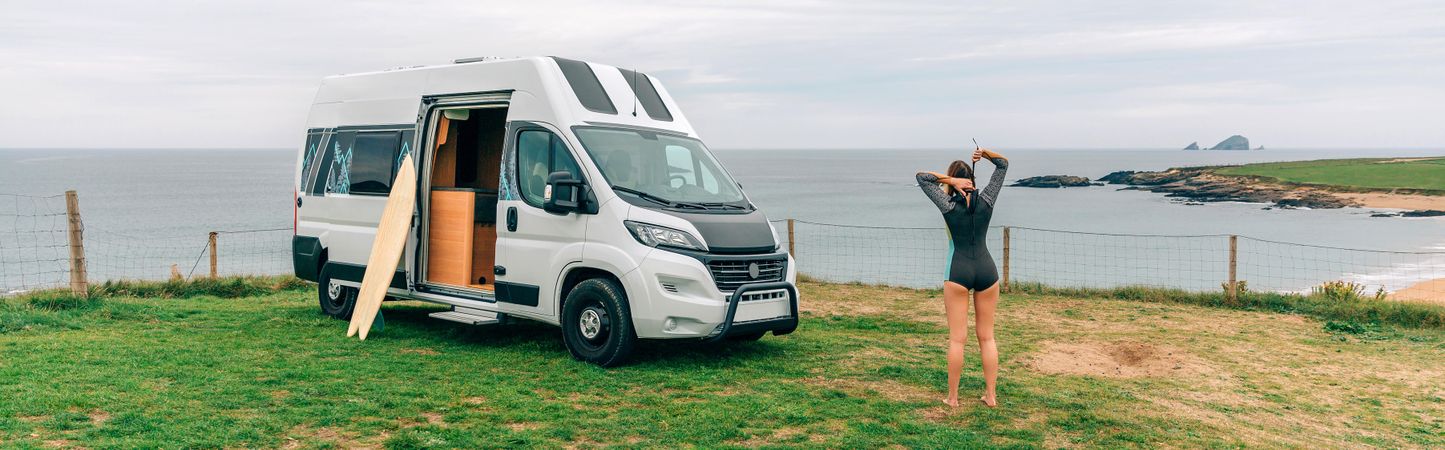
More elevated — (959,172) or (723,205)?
(959,172)

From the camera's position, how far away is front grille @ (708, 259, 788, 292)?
838cm

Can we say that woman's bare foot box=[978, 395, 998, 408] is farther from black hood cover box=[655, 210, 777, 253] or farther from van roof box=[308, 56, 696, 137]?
van roof box=[308, 56, 696, 137]

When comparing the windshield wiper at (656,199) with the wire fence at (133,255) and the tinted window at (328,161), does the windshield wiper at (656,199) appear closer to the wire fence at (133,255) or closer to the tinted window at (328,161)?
the tinted window at (328,161)

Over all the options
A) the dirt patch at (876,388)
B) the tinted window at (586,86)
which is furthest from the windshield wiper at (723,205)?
the dirt patch at (876,388)

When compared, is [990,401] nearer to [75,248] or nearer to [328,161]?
[328,161]

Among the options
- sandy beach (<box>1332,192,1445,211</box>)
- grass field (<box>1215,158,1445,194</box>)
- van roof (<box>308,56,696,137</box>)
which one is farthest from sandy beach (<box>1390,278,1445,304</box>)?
grass field (<box>1215,158,1445,194</box>)

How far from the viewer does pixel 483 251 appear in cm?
1062

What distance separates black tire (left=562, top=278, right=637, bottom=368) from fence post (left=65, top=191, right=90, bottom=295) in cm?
646

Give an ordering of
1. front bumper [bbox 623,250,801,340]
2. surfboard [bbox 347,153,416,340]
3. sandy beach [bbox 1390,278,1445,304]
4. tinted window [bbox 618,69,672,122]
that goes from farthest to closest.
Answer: sandy beach [bbox 1390,278,1445,304] < surfboard [bbox 347,153,416,340] < tinted window [bbox 618,69,672,122] < front bumper [bbox 623,250,801,340]

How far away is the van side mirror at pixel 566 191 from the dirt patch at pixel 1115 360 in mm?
4304

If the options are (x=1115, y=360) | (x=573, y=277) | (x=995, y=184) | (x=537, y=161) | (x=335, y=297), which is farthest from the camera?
(x=335, y=297)

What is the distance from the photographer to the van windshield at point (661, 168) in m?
8.73

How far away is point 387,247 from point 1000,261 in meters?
27.7

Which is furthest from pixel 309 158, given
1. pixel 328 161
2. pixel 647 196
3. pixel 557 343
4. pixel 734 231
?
pixel 734 231
